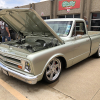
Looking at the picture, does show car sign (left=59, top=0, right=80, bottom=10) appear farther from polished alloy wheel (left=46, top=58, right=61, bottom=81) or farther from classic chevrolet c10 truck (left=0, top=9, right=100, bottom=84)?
polished alloy wheel (left=46, top=58, right=61, bottom=81)

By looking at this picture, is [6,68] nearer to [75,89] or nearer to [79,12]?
[75,89]

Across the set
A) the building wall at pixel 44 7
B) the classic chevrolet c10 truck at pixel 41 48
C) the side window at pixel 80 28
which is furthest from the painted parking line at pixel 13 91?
the building wall at pixel 44 7

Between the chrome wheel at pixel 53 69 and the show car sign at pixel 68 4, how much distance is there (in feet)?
37.8

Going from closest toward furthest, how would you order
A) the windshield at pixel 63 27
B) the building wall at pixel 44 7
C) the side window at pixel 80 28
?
the windshield at pixel 63 27 < the side window at pixel 80 28 < the building wall at pixel 44 7

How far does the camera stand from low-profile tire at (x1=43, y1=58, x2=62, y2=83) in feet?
9.80

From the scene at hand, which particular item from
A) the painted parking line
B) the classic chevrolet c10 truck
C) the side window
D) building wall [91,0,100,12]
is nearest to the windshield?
the classic chevrolet c10 truck

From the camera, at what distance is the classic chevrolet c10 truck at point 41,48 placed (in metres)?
2.56

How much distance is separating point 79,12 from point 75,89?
38.6ft

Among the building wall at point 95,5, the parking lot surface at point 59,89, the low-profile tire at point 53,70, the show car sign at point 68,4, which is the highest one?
the show car sign at point 68,4

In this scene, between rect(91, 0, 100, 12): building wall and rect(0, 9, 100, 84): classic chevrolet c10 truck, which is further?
rect(91, 0, 100, 12): building wall

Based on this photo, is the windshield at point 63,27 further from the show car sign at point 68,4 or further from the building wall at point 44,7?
the building wall at point 44,7

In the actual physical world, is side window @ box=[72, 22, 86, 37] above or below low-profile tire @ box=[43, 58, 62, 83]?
above

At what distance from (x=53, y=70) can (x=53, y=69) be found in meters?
0.03

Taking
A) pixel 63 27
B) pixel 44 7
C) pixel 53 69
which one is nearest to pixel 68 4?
pixel 44 7
